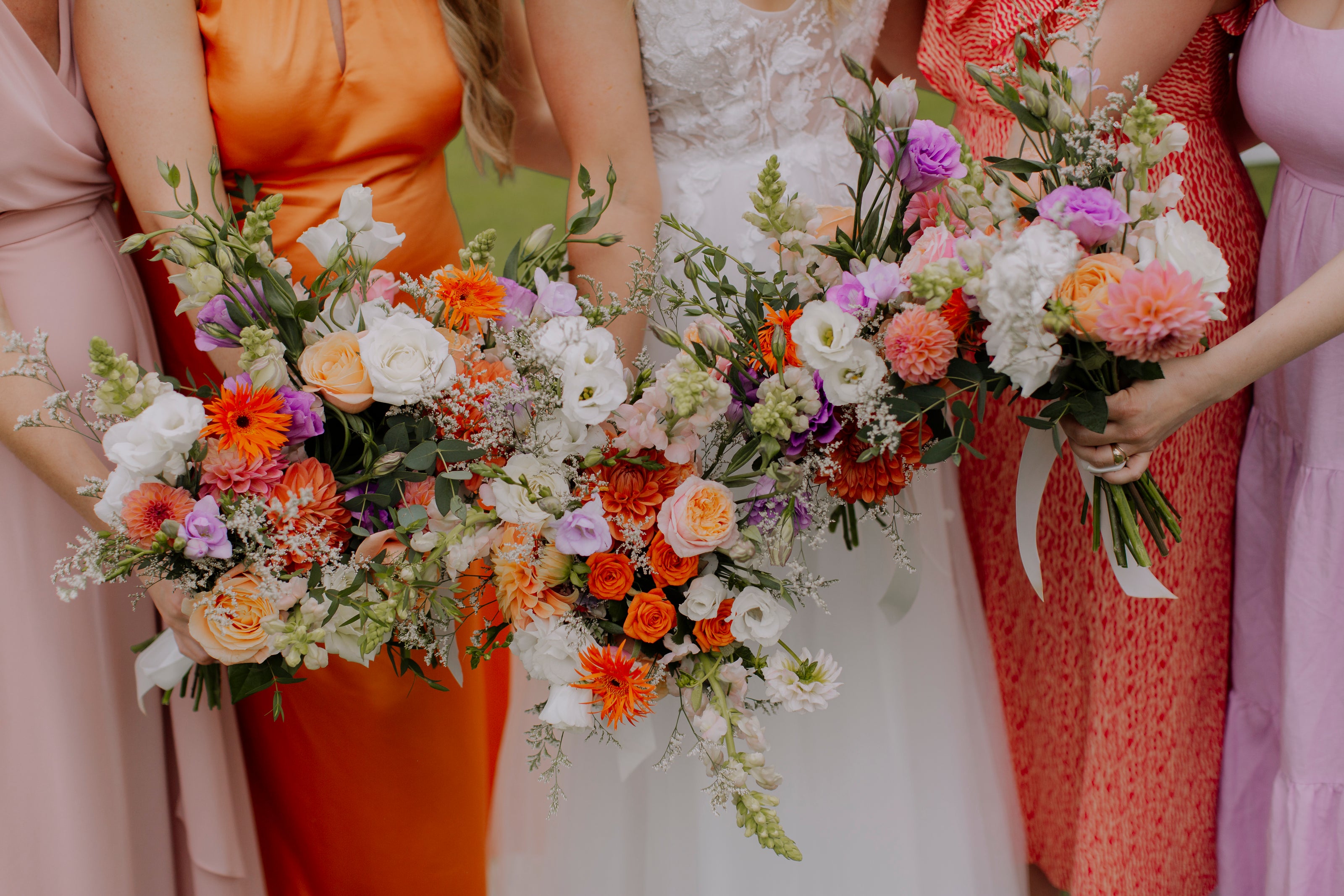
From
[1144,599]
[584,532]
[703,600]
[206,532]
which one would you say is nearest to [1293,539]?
[1144,599]

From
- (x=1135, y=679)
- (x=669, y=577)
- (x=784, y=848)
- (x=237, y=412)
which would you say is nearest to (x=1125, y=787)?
(x=1135, y=679)

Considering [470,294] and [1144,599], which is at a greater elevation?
[470,294]

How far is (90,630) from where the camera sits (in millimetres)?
1473

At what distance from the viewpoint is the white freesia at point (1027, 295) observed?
97 cm

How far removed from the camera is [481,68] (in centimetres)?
162

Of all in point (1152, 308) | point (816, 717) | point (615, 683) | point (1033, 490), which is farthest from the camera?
point (816, 717)

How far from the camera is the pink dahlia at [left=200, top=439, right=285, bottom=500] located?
1020mm

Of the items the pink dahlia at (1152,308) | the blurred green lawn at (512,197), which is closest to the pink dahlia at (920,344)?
the pink dahlia at (1152,308)

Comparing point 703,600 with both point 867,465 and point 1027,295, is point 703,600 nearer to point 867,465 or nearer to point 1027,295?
point 867,465

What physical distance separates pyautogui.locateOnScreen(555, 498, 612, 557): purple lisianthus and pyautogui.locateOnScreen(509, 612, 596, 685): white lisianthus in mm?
91

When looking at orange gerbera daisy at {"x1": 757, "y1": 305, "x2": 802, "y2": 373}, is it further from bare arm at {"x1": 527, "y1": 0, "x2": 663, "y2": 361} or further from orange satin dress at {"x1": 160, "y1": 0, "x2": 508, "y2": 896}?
orange satin dress at {"x1": 160, "y1": 0, "x2": 508, "y2": 896}

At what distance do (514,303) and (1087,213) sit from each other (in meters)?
0.62

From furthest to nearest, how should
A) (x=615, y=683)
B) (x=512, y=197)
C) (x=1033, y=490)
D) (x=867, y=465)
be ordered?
(x=512, y=197) → (x=1033, y=490) → (x=867, y=465) → (x=615, y=683)

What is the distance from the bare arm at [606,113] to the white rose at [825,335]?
0.42 m
